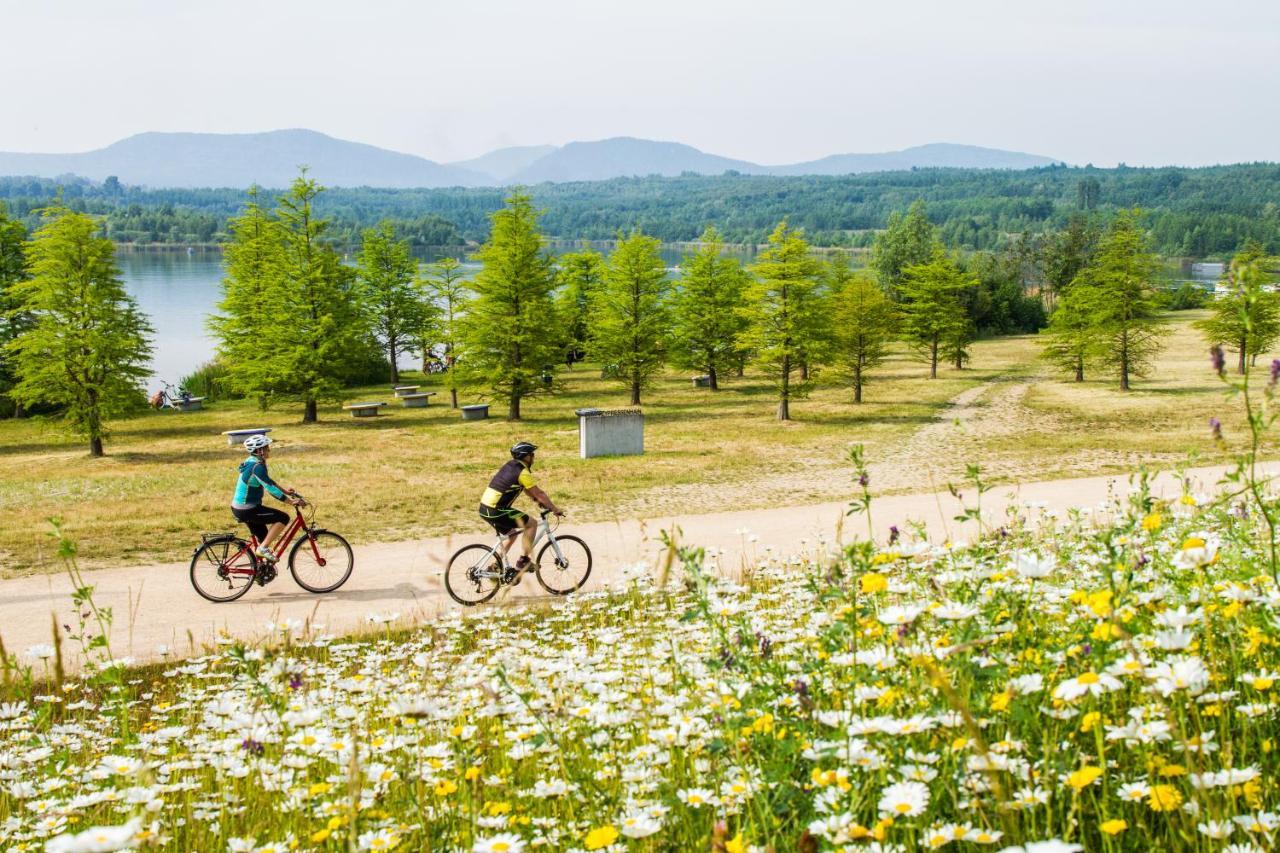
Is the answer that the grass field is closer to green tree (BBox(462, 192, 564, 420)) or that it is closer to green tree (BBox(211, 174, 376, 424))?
green tree (BBox(211, 174, 376, 424))

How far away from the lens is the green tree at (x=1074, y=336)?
1602 inches

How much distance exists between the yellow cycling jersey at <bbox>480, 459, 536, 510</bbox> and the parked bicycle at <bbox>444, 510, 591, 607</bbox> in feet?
1.38

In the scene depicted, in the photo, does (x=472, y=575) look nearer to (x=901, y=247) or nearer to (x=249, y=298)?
(x=249, y=298)

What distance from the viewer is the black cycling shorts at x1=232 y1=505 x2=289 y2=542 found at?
481 inches

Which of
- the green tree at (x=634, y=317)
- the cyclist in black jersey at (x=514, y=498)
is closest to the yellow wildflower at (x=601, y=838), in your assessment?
the cyclist in black jersey at (x=514, y=498)

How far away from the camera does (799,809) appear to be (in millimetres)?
3213

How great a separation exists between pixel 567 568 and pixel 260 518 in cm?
382

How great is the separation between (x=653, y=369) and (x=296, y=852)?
121 ft

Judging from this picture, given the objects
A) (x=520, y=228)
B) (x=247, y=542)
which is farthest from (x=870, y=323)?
(x=247, y=542)

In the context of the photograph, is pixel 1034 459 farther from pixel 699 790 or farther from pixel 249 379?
pixel 249 379

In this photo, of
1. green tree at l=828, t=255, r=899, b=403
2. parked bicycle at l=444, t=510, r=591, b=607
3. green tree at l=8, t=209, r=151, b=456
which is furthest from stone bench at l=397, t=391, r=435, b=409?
parked bicycle at l=444, t=510, r=591, b=607

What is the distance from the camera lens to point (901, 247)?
79500 mm

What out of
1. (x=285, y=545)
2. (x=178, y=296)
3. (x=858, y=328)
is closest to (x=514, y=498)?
(x=285, y=545)

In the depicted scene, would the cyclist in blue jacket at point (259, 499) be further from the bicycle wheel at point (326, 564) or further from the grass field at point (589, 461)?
the grass field at point (589, 461)
